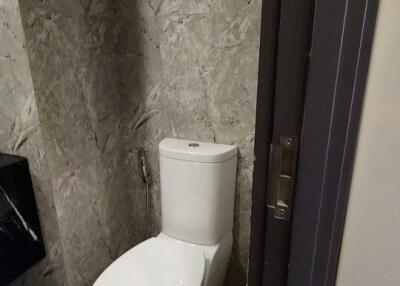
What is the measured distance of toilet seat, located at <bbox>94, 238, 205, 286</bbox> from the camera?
105 centimetres

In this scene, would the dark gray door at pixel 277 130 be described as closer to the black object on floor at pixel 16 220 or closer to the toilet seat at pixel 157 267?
the toilet seat at pixel 157 267

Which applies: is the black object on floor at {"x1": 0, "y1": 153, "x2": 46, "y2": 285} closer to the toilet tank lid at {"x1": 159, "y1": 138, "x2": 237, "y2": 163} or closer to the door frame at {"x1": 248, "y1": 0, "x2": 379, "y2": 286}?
the toilet tank lid at {"x1": 159, "y1": 138, "x2": 237, "y2": 163}

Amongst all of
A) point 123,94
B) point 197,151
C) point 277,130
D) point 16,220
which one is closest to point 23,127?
point 16,220

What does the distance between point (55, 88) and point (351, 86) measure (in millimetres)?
981

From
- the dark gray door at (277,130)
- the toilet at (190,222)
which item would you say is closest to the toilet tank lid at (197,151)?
the toilet at (190,222)

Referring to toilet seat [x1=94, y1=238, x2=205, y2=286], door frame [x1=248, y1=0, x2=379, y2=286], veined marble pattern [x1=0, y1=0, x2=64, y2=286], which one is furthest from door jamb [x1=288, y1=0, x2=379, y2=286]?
veined marble pattern [x1=0, y1=0, x2=64, y2=286]

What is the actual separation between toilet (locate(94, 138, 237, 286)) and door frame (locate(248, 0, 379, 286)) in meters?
0.69

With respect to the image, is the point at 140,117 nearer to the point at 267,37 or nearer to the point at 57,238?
the point at 57,238

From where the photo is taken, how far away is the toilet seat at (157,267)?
1.05 meters

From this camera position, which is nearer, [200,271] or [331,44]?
[331,44]

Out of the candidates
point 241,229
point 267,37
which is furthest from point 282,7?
point 241,229

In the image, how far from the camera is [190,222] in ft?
4.17

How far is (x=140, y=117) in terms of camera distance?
1403 mm

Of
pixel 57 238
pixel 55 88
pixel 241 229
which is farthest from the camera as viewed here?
pixel 241 229
